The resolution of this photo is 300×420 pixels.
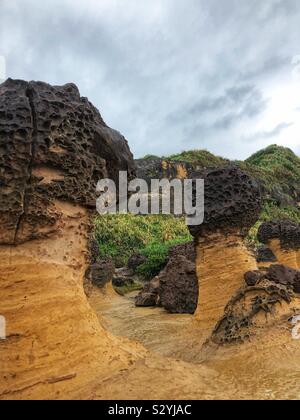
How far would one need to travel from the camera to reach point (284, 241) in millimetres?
10297

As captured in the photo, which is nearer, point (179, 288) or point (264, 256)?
point (179, 288)

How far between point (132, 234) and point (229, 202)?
14.4 metres

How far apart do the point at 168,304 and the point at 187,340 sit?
287 centimetres

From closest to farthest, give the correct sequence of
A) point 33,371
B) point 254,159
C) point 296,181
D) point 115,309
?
point 33,371, point 115,309, point 296,181, point 254,159

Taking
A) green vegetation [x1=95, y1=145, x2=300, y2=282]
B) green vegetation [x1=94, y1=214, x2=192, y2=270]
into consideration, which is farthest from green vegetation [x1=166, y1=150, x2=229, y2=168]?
green vegetation [x1=94, y1=214, x2=192, y2=270]

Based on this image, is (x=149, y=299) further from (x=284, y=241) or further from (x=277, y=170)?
(x=277, y=170)

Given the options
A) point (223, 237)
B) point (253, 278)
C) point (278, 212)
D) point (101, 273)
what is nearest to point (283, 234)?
point (101, 273)

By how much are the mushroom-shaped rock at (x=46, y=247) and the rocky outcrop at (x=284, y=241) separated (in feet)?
25.8

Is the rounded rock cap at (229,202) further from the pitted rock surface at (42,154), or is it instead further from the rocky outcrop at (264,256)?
the rocky outcrop at (264,256)

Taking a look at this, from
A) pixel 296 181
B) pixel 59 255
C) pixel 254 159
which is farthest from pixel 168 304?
pixel 254 159

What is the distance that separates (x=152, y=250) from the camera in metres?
15.7

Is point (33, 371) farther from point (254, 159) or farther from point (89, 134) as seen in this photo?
point (254, 159)

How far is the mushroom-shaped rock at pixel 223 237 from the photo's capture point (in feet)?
18.9
